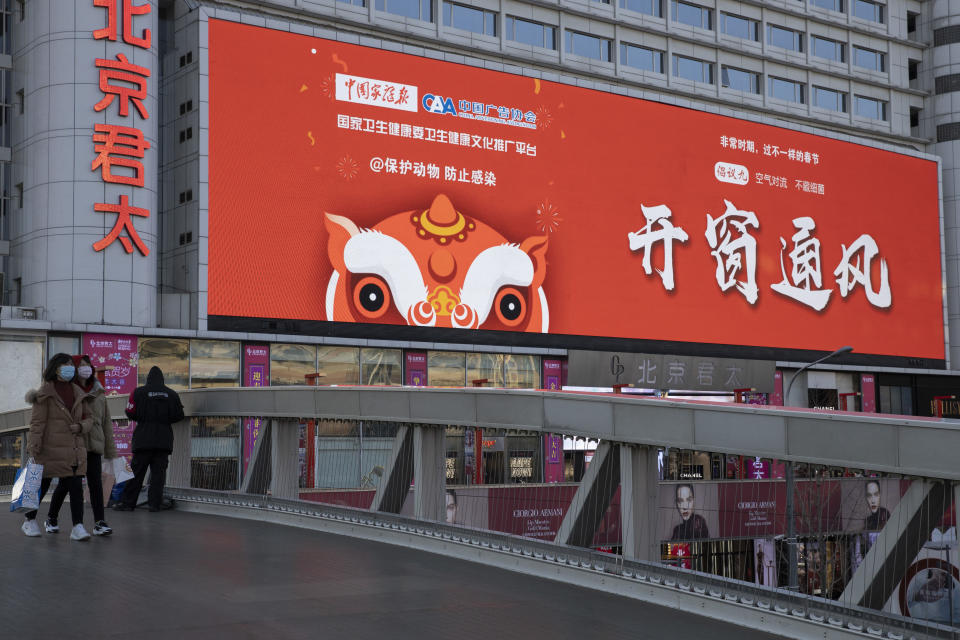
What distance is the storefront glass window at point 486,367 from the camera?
37.1 m

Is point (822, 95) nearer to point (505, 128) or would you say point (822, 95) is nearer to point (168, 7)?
point (505, 128)

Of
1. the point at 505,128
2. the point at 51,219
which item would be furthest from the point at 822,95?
the point at 51,219

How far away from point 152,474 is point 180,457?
133cm

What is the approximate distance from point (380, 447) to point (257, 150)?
23189 millimetres

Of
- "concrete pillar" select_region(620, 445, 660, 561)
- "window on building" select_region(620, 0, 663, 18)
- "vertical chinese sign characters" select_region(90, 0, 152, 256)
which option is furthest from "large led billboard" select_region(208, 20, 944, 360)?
"concrete pillar" select_region(620, 445, 660, 561)

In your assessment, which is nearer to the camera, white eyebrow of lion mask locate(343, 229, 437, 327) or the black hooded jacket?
the black hooded jacket

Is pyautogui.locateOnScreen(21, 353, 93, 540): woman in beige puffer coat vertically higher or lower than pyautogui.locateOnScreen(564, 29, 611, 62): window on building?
lower

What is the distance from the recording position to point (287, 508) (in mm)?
12977

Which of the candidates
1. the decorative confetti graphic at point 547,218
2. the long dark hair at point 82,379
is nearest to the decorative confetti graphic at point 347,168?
the decorative confetti graphic at point 547,218

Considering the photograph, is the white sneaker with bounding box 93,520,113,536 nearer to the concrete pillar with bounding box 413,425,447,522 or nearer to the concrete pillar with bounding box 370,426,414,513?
the concrete pillar with bounding box 370,426,414,513

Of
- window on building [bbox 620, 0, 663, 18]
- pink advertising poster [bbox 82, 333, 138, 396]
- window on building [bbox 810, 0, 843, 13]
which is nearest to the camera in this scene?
pink advertising poster [bbox 82, 333, 138, 396]

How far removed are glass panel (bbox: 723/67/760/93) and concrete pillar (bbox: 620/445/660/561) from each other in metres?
42.1

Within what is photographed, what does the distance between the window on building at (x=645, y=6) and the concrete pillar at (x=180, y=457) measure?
34924mm

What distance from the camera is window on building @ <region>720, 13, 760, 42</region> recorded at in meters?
49.2
